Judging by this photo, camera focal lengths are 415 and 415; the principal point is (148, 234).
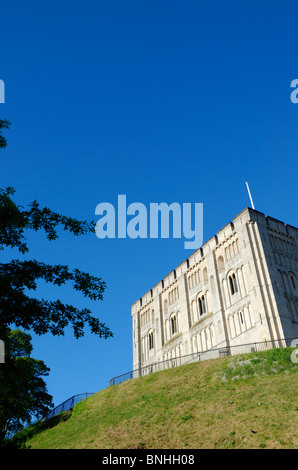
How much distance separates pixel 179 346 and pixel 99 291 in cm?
3903

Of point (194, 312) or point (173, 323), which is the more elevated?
point (173, 323)

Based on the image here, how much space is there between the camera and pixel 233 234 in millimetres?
43938

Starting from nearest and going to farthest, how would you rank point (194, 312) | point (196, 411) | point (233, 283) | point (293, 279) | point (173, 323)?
1. point (196, 411)
2. point (293, 279)
3. point (233, 283)
4. point (194, 312)
5. point (173, 323)

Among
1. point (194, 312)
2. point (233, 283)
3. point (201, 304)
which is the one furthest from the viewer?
point (194, 312)

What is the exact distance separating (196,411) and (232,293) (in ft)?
69.0

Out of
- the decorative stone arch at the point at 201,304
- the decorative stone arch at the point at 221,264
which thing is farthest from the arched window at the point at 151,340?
the decorative stone arch at the point at 221,264

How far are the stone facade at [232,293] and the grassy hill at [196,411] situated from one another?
905 centimetres

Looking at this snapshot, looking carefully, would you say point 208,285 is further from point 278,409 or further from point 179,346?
point 278,409

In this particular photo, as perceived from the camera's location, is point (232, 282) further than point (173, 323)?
No

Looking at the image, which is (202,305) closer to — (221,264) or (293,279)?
(221,264)

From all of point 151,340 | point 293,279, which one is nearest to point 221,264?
point 293,279

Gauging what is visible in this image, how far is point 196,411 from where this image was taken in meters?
22.1

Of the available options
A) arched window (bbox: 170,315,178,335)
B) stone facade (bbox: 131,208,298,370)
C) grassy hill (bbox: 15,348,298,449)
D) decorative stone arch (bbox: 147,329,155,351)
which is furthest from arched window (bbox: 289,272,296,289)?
decorative stone arch (bbox: 147,329,155,351)
